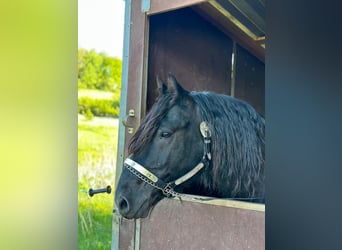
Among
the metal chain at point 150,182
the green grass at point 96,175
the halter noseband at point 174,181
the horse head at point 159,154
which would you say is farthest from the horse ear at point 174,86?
the green grass at point 96,175

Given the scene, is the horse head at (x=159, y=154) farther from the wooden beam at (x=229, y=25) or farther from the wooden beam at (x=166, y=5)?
the wooden beam at (x=229, y=25)

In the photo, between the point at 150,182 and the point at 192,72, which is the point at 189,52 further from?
the point at 150,182

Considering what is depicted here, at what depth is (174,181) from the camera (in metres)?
1.16

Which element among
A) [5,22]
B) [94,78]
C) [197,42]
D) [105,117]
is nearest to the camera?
[5,22]

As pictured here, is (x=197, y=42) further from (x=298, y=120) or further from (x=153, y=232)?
(x=298, y=120)

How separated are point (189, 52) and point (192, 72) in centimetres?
11

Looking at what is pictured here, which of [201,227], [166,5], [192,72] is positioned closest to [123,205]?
[201,227]

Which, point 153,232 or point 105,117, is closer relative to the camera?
point 153,232

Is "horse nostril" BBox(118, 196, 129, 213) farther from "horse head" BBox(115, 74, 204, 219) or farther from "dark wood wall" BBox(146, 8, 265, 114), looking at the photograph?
"dark wood wall" BBox(146, 8, 265, 114)

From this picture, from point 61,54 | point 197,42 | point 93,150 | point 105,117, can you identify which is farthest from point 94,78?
point 61,54

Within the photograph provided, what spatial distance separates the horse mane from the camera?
121 centimetres

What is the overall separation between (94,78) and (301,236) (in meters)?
2.18

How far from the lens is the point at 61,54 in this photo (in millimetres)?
798

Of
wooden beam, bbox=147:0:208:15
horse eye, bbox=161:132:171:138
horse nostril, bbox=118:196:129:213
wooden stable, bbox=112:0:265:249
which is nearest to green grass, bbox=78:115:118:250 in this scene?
wooden stable, bbox=112:0:265:249
